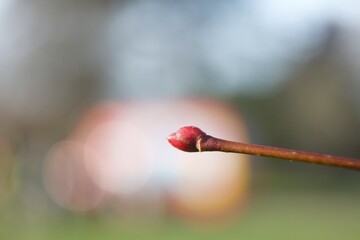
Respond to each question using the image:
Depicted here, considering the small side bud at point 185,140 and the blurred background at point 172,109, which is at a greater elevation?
the blurred background at point 172,109

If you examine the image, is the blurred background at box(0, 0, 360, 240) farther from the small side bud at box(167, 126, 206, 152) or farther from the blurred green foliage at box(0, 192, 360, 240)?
the small side bud at box(167, 126, 206, 152)

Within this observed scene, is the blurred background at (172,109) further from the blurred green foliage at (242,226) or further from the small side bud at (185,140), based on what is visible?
the small side bud at (185,140)

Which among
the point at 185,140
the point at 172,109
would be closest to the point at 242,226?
the point at 172,109

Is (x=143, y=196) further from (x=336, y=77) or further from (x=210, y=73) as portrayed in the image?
(x=336, y=77)

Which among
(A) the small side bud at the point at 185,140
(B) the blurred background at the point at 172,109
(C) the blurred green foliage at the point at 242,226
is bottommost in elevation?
(A) the small side bud at the point at 185,140

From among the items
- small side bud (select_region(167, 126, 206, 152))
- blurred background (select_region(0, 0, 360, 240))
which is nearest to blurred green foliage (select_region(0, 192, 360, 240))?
blurred background (select_region(0, 0, 360, 240))

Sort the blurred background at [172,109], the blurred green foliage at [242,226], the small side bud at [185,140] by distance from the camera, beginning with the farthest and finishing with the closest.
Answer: the blurred background at [172,109]
the blurred green foliage at [242,226]
the small side bud at [185,140]

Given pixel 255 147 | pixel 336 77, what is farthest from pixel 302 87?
pixel 255 147

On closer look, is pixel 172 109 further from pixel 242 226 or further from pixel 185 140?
pixel 185 140

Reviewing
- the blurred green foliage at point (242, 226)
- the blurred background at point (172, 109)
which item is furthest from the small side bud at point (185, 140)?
the blurred background at point (172, 109)
